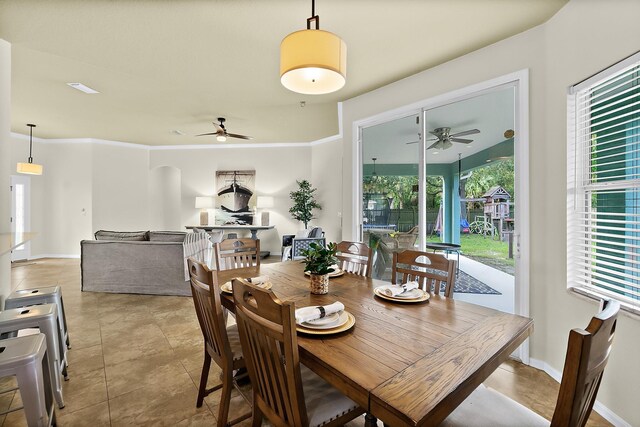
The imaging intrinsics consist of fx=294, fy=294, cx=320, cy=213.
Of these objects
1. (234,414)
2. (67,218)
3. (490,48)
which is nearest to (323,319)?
(234,414)

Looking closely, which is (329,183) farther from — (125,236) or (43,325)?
(43,325)

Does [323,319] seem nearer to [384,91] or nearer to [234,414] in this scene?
[234,414]

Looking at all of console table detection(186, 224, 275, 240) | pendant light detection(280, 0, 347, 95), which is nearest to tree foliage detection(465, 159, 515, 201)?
pendant light detection(280, 0, 347, 95)

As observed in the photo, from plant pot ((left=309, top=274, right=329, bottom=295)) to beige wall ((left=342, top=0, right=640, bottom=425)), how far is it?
1.78 metres

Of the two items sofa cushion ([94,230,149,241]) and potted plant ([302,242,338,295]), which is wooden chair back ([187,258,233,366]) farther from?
sofa cushion ([94,230,149,241])

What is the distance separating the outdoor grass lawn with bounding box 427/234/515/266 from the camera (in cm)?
263

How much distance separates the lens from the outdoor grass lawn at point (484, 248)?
2629 mm

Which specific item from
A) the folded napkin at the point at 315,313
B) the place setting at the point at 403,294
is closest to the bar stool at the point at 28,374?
the folded napkin at the point at 315,313

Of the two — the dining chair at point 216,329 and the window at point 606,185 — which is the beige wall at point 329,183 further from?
the dining chair at point 216,329

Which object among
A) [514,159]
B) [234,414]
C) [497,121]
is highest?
[497,121]

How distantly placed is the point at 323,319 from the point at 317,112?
4.20m

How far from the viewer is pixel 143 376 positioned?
2256 mm

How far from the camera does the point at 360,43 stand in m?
2.68

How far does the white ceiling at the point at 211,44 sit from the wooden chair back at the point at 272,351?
2173mm
